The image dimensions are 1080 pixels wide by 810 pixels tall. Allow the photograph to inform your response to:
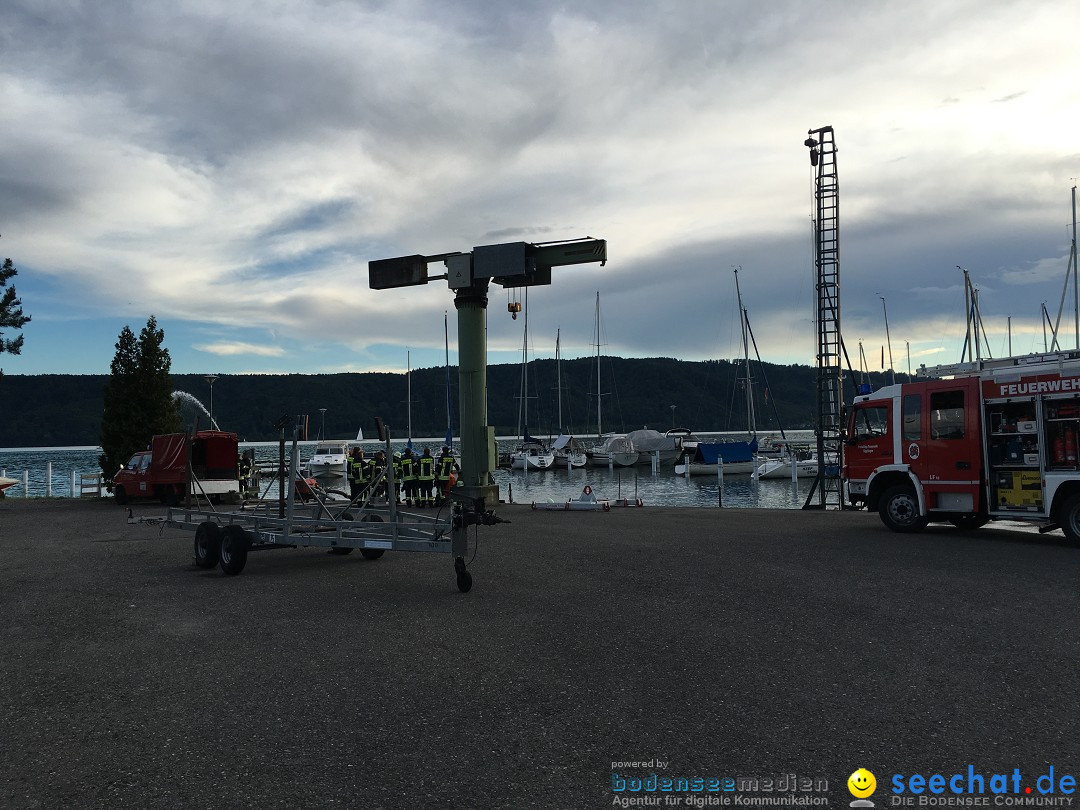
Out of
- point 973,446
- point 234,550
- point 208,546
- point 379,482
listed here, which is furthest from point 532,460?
point 234,550

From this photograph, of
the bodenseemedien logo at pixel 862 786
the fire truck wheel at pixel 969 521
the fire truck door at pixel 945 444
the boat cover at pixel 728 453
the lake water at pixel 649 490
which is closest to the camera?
the bodenseemedien logo at pixel 862 786

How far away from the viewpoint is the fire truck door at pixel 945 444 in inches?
550

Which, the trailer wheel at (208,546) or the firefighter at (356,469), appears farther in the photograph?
the firefighter at (356,469)

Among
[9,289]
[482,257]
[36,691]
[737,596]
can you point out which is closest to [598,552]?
[737,596]

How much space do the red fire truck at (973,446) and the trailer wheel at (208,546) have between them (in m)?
12.0

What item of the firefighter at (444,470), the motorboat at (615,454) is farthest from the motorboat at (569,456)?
the firefighter at (444,470)

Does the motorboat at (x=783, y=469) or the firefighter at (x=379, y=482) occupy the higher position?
the firefighter at (x=379, y=482)

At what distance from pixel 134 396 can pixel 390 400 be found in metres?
165

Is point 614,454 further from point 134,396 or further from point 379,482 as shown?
point 379,482

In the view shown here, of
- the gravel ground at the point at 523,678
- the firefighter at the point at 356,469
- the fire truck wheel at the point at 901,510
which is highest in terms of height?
the firefighter at the point at 356,469

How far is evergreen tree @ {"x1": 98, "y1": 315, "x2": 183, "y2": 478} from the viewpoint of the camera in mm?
30391

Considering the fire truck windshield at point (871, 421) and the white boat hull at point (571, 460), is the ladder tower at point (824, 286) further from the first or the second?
the white boat hull at point (571, 460)

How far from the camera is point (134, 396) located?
101 feet

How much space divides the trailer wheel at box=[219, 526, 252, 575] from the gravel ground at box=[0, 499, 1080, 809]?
1.35ft
